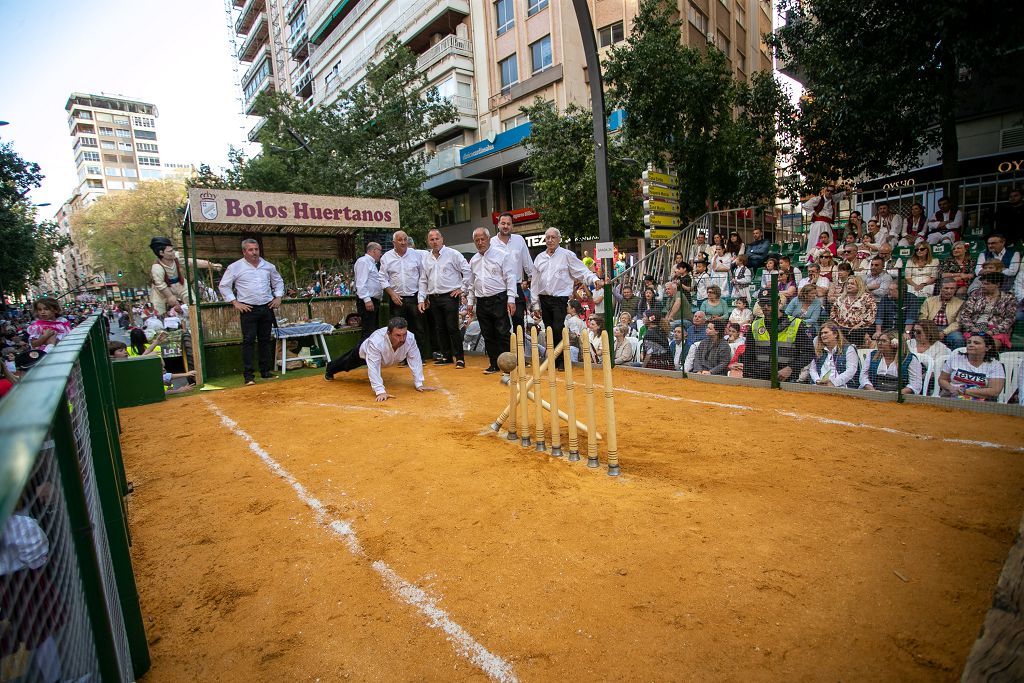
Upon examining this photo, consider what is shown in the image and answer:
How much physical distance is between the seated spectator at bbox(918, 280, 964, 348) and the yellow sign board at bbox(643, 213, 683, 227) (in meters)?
6.81

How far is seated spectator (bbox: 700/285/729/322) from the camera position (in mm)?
7477

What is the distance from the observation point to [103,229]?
4700cm

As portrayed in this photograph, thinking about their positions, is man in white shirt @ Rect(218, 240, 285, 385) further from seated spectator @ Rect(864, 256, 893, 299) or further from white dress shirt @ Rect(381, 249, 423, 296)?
seated spectator @ Rect(864, 256, 893, 299)

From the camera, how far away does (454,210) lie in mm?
32875

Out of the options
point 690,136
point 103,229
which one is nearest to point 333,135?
point 690,136

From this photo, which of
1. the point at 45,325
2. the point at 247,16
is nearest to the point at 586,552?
the point at 45,325

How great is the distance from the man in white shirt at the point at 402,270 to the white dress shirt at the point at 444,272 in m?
0.20

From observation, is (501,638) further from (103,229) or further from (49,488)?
(103,229)


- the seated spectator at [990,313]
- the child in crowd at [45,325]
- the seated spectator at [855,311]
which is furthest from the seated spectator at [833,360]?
the child in crowd at [45,325]

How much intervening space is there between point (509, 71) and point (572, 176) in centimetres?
1415

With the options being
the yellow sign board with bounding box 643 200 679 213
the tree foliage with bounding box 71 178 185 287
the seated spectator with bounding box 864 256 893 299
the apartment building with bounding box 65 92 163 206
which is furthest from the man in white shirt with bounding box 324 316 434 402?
the apartment building with bounding box 65 92 163 206

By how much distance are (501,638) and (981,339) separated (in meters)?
5.82

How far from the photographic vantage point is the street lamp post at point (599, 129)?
8.62 metres

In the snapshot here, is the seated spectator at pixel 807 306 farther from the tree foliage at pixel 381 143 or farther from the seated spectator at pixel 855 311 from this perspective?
the tree foliage at pixel 381 143
